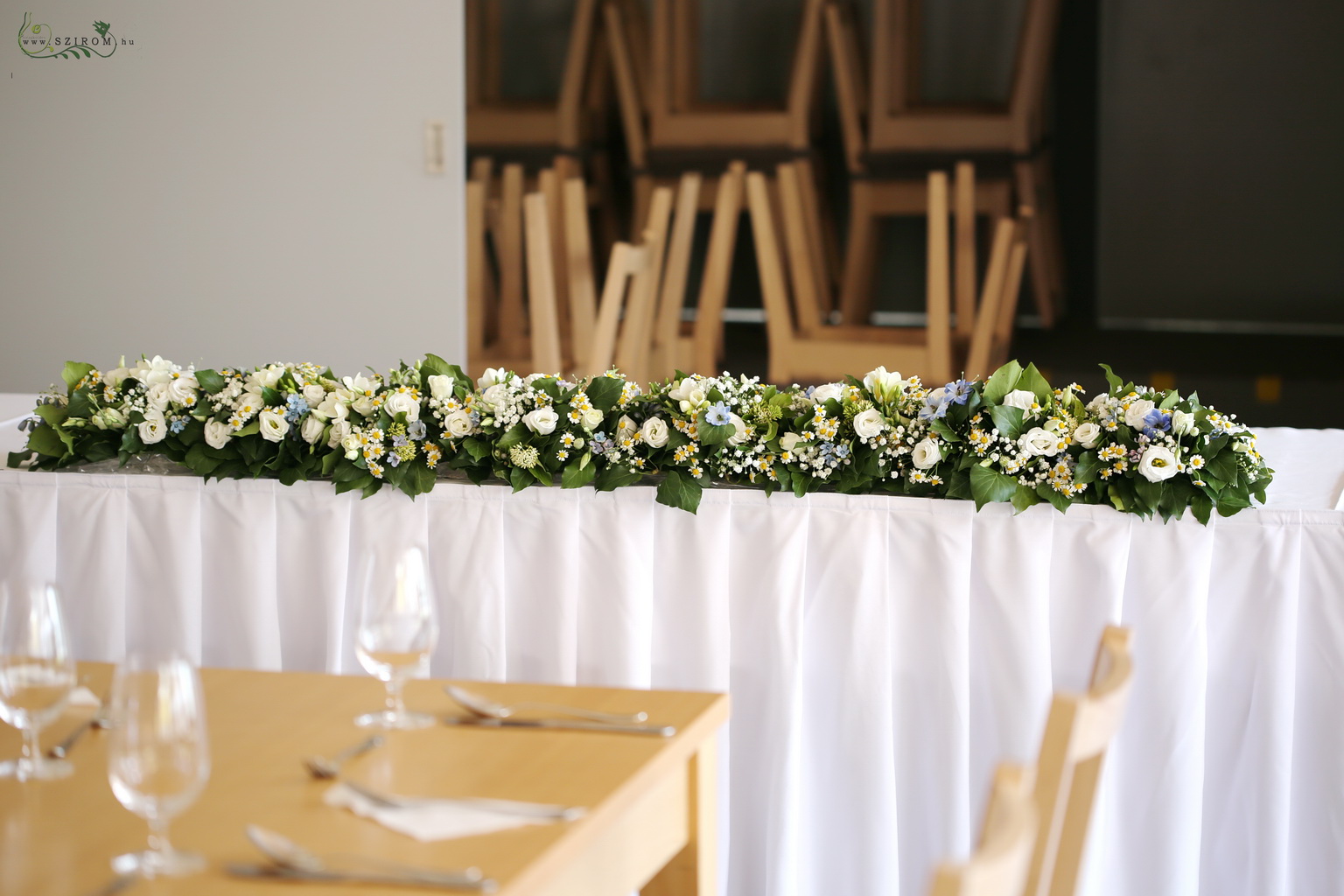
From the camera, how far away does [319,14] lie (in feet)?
16.7

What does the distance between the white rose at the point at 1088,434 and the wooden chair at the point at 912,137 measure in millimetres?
2999

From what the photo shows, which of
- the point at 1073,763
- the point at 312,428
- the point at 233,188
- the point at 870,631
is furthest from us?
the point at 233,188

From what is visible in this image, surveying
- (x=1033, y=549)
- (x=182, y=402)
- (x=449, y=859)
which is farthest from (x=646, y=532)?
(x=449, y=859)

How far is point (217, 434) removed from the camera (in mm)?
1952

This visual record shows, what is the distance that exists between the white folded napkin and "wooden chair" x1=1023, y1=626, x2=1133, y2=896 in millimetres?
336

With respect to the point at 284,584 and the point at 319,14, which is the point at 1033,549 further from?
the point at 319,14

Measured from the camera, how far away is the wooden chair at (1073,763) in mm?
763

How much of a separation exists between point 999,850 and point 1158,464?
1.21 metres

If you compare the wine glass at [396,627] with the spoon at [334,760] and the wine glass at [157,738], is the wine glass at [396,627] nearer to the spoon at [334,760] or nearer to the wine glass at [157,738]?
the spoon at [334,760]

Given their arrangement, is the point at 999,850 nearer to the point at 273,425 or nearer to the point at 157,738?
the point at 157,738

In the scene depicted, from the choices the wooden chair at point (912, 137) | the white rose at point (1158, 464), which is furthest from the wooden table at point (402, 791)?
the wooden chair at point (912, 137)

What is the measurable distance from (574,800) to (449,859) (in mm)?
134

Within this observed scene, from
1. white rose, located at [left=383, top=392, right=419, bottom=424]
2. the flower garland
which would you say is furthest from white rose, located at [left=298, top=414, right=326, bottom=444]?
white rose, located at [left=383, top=392, right=419, bottom=424]

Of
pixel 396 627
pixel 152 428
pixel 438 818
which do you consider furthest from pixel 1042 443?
pixel 152 428
